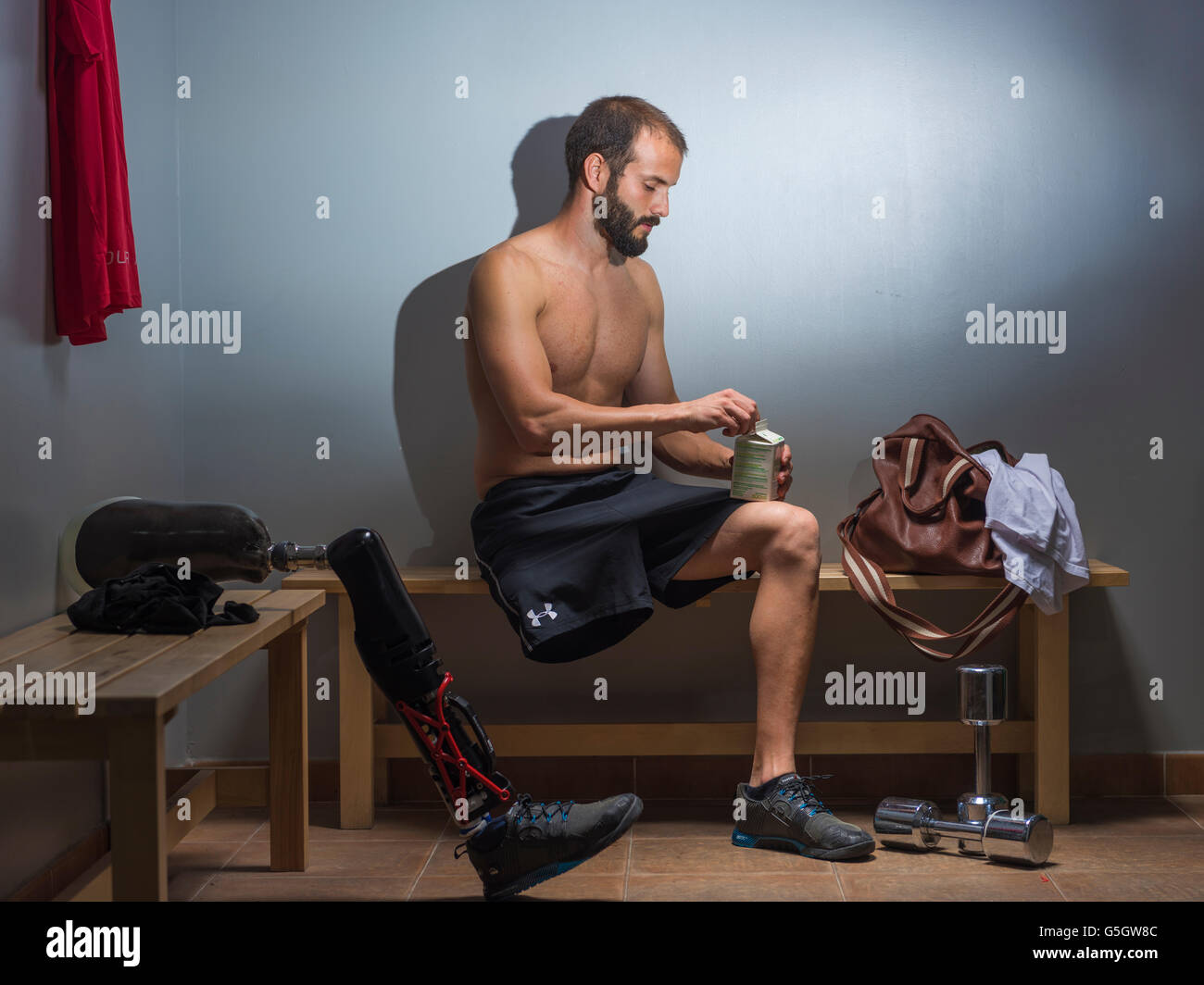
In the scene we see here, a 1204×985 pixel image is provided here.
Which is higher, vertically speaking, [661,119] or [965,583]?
[661,119]

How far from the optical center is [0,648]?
184cm

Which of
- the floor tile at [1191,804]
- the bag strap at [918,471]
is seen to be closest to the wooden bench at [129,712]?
the bag strap at [918,471]

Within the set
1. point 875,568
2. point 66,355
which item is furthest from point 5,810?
point 875,568

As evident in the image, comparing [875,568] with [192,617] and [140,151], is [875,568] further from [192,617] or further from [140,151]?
[140,151]

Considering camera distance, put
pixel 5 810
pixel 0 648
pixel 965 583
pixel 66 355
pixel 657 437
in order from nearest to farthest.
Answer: pixel 0 648 < pixel 5 810 < pixel 66 355 < pixel 965 583 < pixel 657 437

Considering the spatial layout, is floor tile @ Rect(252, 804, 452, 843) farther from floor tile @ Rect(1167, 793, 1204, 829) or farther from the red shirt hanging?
floor tile @ Rect(1167, 793, 1204, 829)

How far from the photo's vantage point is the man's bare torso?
2.72 meters

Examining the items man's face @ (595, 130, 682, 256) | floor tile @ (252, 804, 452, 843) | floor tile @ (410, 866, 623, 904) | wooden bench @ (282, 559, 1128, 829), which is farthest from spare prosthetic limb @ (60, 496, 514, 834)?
man's face @ (595, 130, 682, 256)

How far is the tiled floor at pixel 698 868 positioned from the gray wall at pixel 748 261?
0.35 metres

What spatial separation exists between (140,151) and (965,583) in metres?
2.13

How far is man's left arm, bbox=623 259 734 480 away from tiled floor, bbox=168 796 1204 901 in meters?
0.83

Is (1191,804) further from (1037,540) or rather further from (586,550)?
(586,550)

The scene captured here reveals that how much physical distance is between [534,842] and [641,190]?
1505 millimetres

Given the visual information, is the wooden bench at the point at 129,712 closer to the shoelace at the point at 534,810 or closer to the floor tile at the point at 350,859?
the floor tile at the point at 350,859
